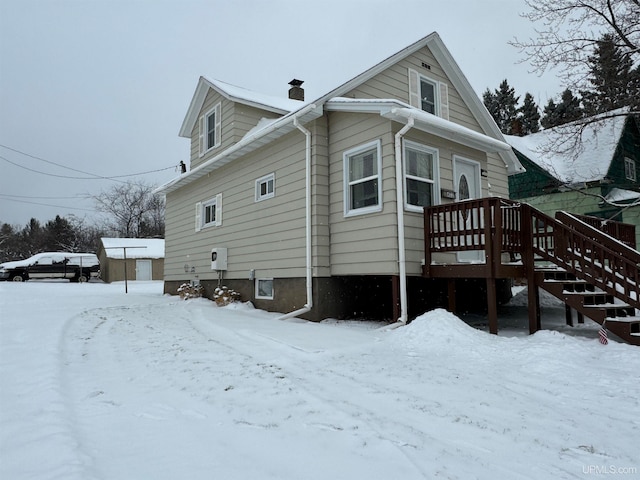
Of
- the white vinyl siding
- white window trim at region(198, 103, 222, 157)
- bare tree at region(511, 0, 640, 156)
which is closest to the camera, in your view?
the white vinyl siding

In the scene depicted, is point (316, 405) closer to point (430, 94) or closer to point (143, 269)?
point (430, 94)

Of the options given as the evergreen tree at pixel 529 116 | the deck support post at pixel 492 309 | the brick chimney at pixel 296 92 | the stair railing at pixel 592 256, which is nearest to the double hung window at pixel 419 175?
the stair railing at pixel 592 256

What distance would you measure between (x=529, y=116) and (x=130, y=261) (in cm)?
3275

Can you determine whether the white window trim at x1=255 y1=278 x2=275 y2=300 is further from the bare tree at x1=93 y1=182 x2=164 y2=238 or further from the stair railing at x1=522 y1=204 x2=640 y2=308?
the bare tree at x1=93 y1=182 x2=164 y2=238

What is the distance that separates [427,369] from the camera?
467 centimetres

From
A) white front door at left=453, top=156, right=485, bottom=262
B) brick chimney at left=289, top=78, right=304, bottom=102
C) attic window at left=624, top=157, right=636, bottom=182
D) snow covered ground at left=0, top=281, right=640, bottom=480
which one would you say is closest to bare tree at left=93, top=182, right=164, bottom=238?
brick chimney at left=289, top=78, right=304, bottom=102

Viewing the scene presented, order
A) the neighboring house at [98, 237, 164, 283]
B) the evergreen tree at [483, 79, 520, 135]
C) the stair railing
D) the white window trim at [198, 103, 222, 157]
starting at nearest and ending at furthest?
the stair railing
the white window trim at [198, 103, 222, 157]
the neighboring house at [98, 237, 164, 283]
the evergreen tree at [483, 79, 520, 135]

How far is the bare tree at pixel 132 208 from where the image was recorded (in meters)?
44.9

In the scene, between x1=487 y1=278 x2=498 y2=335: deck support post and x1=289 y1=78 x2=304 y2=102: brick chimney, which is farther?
x1=289 y1=78 x2=304 y2=102: brick chimney

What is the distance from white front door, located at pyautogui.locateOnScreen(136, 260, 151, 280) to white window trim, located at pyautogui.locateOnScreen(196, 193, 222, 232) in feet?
60.5

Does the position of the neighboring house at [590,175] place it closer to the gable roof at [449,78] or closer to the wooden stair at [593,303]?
the gable roof at [449,78]

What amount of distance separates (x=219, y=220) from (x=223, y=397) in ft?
29.1

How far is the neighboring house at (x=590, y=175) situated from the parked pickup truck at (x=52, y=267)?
88.0 ft

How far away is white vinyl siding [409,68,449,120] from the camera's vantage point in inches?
420
